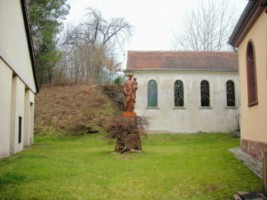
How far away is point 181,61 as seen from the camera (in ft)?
85.7

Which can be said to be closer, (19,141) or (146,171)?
(146,171)

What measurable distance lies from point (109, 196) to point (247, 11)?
738 centimetres

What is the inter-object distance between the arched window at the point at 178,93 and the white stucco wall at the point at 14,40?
11113 mm

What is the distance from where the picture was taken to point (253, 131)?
11.4m

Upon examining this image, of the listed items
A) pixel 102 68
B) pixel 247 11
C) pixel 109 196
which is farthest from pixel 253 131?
pixel 102 68

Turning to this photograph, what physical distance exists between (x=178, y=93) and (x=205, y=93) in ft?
6.82

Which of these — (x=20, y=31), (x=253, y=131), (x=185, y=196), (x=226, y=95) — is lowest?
(x=185, y=196)

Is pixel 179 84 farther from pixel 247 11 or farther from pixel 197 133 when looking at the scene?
pixel 247 11

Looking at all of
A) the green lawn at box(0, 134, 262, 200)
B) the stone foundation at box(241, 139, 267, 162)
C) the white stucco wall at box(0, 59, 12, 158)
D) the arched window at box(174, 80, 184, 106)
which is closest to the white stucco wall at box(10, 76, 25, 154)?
the white stucco wall at box(0, 59, 12, 158)

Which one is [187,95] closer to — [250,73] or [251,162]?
[250,73]

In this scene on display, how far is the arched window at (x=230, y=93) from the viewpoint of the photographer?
2534cm

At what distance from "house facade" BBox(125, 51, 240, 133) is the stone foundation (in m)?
11.8

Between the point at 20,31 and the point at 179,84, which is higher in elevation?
the point at 20,31

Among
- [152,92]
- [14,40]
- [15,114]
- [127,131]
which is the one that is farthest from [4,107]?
[152,92]
